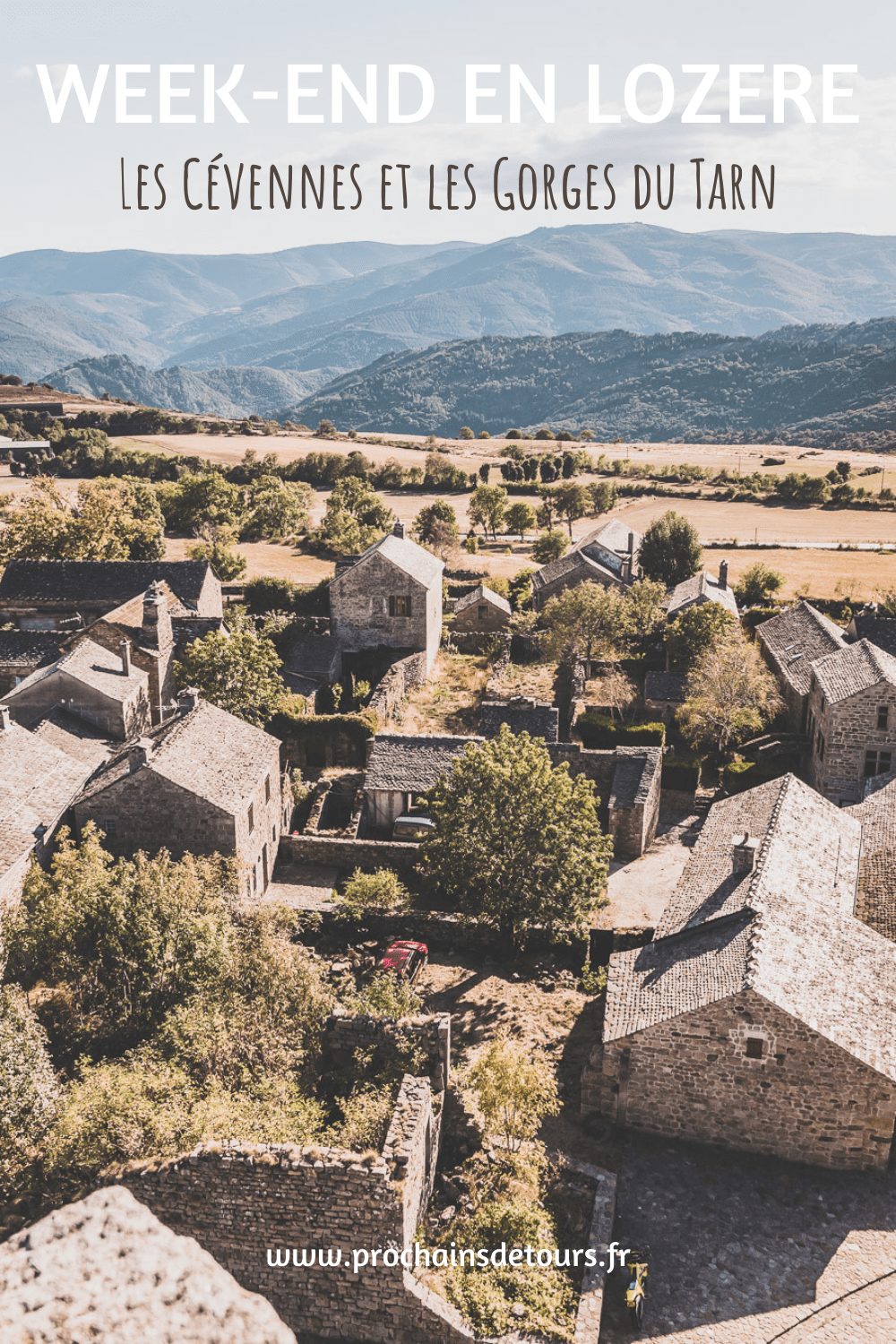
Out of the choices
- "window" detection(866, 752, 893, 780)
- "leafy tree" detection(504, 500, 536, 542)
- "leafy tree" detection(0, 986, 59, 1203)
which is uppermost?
"leafy tree" detection(504, 500, 536, 542)

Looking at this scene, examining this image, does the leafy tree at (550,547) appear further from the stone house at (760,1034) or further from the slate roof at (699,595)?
the stone house at (760,1034)

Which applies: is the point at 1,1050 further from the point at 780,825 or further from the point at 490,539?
the point at 490,539

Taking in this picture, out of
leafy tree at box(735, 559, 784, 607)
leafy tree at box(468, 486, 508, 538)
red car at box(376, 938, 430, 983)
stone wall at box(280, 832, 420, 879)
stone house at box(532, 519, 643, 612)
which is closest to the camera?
red car at box(376, 938, 430, 983)

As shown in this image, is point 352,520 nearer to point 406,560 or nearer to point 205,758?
point 406,560

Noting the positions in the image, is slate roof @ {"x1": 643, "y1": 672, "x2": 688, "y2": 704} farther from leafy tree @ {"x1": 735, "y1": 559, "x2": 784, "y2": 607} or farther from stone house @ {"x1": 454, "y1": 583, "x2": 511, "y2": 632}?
leafy tree @ {"x1": 735, "y1": 559, "x2": 784, "y2": 607}

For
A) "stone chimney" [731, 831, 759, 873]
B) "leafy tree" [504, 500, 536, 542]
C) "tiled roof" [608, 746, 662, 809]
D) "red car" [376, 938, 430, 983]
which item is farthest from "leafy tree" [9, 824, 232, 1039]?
"leafy tree" [504, 500, 536, 542]

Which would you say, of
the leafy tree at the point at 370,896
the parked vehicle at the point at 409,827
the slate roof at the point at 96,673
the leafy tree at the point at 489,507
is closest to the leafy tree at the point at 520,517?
the leafy tree at the point at 489,507
